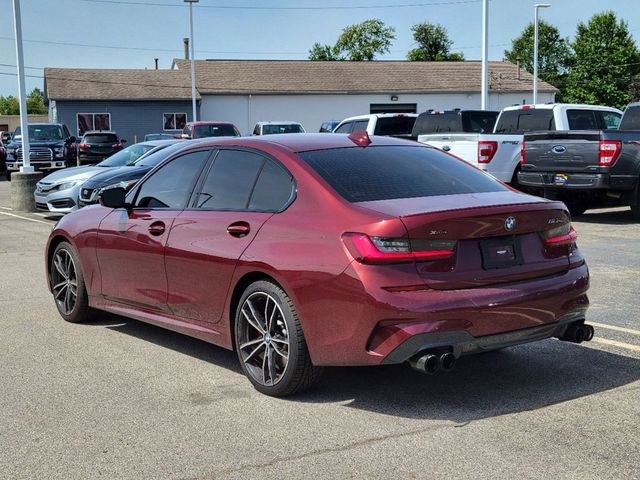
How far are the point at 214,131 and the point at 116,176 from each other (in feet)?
42.1

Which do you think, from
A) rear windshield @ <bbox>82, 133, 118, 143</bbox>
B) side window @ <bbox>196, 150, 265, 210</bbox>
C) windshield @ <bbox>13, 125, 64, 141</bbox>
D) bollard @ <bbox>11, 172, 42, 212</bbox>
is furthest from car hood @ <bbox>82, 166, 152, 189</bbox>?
rear windshield @ <bbox>82, 133, 118, 143</bbox>

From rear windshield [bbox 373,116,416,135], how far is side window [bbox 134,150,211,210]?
1414 cm

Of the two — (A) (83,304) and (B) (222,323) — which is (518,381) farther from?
(A) (83,304)

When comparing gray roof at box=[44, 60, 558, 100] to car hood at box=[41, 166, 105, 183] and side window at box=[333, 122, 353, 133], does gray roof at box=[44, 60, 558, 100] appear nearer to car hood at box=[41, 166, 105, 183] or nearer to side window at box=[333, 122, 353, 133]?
side window at box=[333, 122, 353, 133]

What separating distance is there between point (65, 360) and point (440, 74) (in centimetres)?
5079

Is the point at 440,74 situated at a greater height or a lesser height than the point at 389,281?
greater

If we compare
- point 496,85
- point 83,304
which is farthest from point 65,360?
point 496,85

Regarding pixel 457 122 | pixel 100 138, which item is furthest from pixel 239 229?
pixel 100 138

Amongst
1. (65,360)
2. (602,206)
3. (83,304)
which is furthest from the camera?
(602,206)

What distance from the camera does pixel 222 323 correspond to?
5.43 m

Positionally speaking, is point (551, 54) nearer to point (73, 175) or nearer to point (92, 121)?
point (92, 121)

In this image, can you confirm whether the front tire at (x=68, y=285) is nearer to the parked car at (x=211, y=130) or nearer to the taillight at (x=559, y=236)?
the taillight at (x=559, y=236)

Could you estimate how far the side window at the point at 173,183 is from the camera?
6016 mm

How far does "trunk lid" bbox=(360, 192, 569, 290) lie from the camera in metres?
4.53
